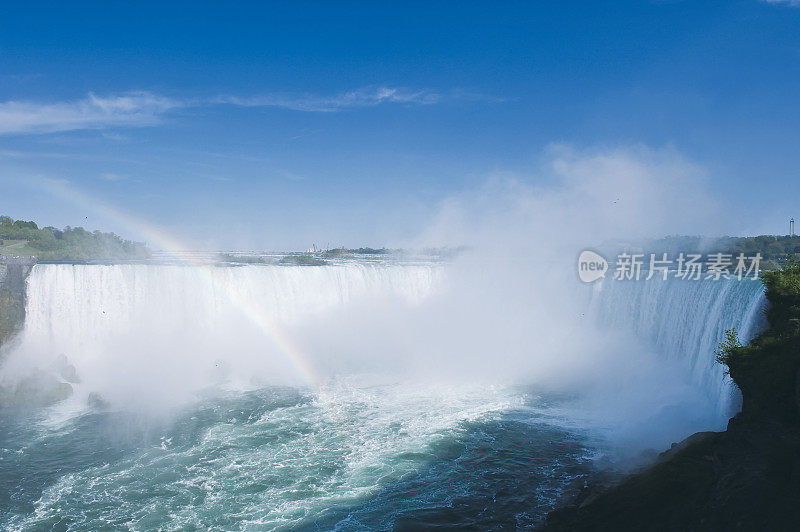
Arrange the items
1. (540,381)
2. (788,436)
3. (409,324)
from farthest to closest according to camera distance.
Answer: (409,324) < (540,381) < (788,436)

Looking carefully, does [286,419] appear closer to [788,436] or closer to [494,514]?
[494,514]

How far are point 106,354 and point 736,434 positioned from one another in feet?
62.0

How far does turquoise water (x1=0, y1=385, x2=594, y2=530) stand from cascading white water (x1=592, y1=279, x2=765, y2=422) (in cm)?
371

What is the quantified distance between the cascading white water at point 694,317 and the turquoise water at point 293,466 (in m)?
3.71

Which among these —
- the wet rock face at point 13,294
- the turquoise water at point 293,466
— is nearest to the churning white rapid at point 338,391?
the turquoise water at point 293,466

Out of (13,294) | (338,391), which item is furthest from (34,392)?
(338,391)

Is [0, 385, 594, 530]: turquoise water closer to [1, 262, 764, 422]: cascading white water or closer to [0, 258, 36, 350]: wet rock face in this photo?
[1, 262, 764, 422]: cascading white water

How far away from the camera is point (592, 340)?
65.4 feet

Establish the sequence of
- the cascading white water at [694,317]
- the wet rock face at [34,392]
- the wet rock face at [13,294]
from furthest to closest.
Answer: the wet rock face at [13,294], the wet rock face at [34,392], the cascading white water at [694,317]

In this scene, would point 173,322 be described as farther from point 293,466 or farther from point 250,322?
point 293,466

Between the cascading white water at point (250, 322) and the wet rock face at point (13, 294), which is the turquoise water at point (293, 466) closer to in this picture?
the cascading white water at point (250, 322)

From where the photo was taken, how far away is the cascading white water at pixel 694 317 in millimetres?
10797

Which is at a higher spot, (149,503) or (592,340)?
(592,340)

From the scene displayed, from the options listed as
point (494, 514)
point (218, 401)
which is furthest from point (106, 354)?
point (494, 514)
